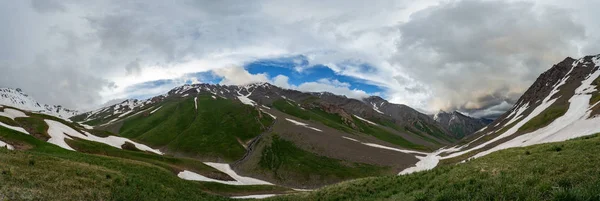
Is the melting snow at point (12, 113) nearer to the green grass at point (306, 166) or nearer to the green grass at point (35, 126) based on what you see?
the green grass at point (35, 126)

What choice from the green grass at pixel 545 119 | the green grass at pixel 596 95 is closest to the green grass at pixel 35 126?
the green grass at pixel 545 119

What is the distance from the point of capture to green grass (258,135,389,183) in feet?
443

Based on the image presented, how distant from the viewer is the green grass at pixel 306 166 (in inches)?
5320

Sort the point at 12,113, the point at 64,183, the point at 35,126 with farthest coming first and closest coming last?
the point at 12,113, the point at 35,126, the point at 64,183

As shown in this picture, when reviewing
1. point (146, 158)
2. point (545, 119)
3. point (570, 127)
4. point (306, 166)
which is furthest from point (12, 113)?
point (545, 119)

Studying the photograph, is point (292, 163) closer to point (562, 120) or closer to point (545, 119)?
point (562, 120)

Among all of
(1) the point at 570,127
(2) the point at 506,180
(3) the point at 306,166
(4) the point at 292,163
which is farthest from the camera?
(4) the point at 292,163

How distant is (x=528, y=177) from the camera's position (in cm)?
1569

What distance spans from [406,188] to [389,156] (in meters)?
149

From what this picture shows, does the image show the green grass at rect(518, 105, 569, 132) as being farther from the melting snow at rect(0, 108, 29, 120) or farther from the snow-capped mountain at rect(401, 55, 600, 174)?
the melting snow at rect(0, 108, 29, 120)

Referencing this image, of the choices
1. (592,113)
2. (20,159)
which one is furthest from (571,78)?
(20,159)

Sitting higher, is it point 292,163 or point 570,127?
point 570,127

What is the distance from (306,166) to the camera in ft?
470

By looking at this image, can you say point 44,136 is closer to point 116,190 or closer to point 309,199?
point 116,190
